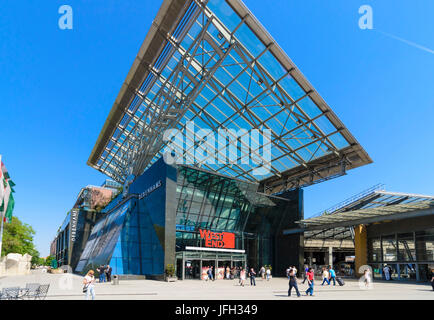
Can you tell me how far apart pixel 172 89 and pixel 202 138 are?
8297 mm

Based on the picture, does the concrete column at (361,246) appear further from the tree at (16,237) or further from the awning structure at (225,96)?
the tree at (16,237)

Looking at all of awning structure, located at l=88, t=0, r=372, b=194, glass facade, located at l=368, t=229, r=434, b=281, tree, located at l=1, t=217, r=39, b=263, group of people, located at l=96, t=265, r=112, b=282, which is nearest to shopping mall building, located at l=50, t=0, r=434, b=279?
awning structure, located at l=88, t=0, r=372, b=194

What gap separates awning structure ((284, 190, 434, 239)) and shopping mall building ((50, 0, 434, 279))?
28.7 inches

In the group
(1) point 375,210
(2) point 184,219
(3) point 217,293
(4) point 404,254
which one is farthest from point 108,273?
(4) point 404,254

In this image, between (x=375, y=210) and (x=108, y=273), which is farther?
(x=375, y=210)

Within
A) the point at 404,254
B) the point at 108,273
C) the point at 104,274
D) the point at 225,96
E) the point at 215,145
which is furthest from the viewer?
the point at 215,145

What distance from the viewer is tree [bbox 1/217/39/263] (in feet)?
209

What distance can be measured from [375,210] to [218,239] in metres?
15.3

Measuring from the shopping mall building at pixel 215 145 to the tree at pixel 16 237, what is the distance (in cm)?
3384

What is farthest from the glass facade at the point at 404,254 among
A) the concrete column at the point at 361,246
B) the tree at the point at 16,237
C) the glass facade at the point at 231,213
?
the tree at the point at 16,237

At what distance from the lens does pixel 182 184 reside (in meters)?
33.7

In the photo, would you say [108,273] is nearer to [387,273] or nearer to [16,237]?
[387,273]

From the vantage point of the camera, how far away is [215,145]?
38.9m
